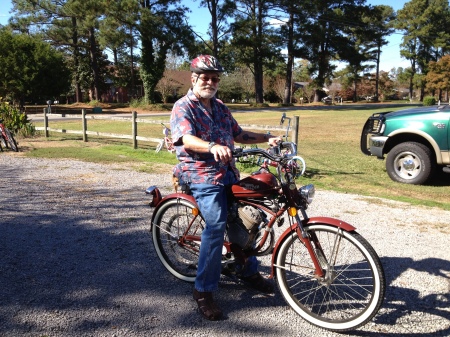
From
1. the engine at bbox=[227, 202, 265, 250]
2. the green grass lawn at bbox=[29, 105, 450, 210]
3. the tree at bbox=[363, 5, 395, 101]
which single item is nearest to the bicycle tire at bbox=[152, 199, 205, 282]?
the engine at bbox=[227, 202, 265, 250]

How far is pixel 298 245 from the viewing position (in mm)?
3240

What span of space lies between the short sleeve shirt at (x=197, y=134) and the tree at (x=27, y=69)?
34001 mm

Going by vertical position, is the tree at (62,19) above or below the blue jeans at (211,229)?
above

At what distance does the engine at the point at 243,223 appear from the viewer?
9.65 feet

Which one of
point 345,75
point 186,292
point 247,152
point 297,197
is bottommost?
point 186,292

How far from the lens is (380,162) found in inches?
407

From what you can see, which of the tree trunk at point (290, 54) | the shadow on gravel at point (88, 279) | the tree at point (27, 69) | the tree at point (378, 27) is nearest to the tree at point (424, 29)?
the tree at point (378, 27)

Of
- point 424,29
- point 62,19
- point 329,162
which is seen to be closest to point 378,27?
point 424,29

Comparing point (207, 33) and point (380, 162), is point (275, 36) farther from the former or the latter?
point (380, 162)

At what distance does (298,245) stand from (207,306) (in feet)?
2.81

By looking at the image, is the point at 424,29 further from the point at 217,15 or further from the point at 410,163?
the point at 410,163

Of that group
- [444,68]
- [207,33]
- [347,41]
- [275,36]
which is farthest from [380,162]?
[444,68]

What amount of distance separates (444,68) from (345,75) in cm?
1450

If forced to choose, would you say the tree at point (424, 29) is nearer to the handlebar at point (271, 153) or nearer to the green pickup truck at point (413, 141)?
the green pickup truck at point (413, 141)
